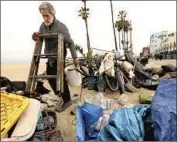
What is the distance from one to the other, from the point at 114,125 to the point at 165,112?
55 centimetres

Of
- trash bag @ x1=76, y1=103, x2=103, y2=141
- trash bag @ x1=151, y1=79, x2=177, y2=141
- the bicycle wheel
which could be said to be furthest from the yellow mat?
the bicycle wheel

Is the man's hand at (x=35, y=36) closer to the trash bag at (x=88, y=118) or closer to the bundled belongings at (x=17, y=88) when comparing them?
the bundled belongings at (x=17, y=88)

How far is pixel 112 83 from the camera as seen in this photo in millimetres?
6789

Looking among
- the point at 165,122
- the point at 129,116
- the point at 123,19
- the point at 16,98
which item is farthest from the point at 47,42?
the point at 123,19

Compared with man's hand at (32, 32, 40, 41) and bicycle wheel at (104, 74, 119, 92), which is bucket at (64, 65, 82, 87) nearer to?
man's hand at (32, 32, 40, 41)

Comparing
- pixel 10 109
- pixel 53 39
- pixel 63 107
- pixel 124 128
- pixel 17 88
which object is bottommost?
pixel 63 107

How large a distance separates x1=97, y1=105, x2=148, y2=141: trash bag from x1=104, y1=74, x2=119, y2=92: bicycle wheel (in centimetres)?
359

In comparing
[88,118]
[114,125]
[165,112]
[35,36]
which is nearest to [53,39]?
[35,36]

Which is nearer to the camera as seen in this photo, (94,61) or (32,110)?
(32,110)

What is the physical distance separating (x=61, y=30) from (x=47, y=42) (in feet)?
1.21

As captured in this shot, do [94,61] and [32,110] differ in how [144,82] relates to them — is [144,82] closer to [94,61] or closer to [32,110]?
[94,61]

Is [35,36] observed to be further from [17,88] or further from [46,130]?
[46,130]

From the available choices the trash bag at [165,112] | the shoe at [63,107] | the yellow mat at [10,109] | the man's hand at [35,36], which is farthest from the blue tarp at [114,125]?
the man's hand at [35,36]

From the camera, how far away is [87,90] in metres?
6.99
